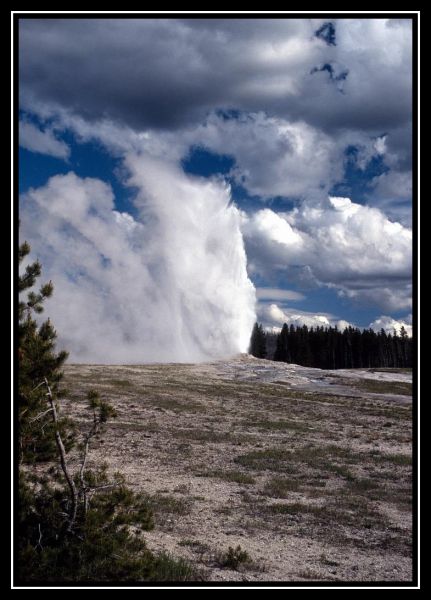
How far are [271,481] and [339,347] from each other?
131m

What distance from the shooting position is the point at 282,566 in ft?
30.4

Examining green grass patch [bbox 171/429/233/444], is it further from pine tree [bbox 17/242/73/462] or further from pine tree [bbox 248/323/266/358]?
pine tree [bbox 248/323/266/358]

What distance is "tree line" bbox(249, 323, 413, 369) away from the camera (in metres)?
132

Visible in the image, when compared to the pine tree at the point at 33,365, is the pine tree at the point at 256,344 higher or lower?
lower

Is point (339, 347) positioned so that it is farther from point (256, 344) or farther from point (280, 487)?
point (280, 487)

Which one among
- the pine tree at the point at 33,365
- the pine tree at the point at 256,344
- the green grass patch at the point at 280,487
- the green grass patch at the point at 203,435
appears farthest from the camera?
the pine tree at the point at 256,344

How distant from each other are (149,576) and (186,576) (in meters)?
1.21

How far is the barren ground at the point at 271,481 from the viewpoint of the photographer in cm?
986

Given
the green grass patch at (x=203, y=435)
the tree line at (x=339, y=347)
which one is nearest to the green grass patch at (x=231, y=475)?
the green grass patch at (x=203, y=435)

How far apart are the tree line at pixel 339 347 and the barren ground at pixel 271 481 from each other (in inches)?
3670

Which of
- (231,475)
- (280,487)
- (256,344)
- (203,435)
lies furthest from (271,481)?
(256,344)

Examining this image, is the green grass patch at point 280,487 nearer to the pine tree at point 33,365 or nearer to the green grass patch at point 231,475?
the green grass patch at point 231,475

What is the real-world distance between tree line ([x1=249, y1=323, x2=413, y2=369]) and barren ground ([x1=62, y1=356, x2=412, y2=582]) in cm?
9323

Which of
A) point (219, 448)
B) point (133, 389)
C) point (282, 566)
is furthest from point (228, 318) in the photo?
point (282, 566)
